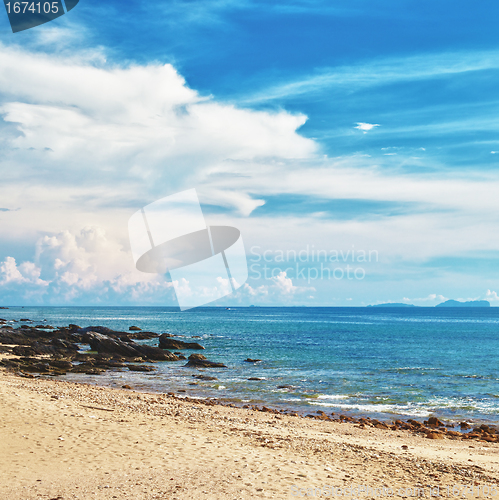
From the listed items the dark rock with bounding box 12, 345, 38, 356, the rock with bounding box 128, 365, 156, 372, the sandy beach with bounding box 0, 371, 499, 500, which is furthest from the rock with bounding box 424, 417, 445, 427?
the dark rock with bounding box 12, 345, 38, 356

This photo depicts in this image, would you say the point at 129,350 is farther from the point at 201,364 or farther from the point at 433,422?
the point at 433,422

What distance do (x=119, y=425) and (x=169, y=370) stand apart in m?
21.5

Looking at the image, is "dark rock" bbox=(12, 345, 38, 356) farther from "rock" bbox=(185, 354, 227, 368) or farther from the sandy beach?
the sandy beach

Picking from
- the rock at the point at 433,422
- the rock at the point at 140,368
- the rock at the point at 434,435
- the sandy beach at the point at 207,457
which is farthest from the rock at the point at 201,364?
the rock at the point at 434,435

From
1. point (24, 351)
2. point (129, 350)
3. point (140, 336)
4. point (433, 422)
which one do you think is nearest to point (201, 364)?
point (129, 350)

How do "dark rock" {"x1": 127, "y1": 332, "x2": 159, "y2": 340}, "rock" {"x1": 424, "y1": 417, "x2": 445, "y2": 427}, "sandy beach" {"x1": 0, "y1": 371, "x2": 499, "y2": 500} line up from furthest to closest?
"dark rock" {"x1": 127, "y1": 332, "x2": 159, "y2": 340}, "rock" {"x1": 424, "y1": 417, "x2": 445, "y2": 427}, "sandy beach" {"x1": 0, "y1": 371, "x2": 499, "y2": 500}

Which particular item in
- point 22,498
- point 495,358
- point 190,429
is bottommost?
point 495,358

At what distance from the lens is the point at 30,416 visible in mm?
14070

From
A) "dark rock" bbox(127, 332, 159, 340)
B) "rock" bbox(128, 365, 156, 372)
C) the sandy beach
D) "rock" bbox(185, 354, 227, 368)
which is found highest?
the sandy beach

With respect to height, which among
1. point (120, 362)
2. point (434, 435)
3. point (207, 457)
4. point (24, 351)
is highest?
point (207, 457)

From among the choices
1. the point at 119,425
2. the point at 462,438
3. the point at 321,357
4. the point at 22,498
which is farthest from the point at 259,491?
the point at 321,357

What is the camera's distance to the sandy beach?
9156 mm

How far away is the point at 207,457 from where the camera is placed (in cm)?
1133

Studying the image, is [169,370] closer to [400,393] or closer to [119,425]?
[400,393]
